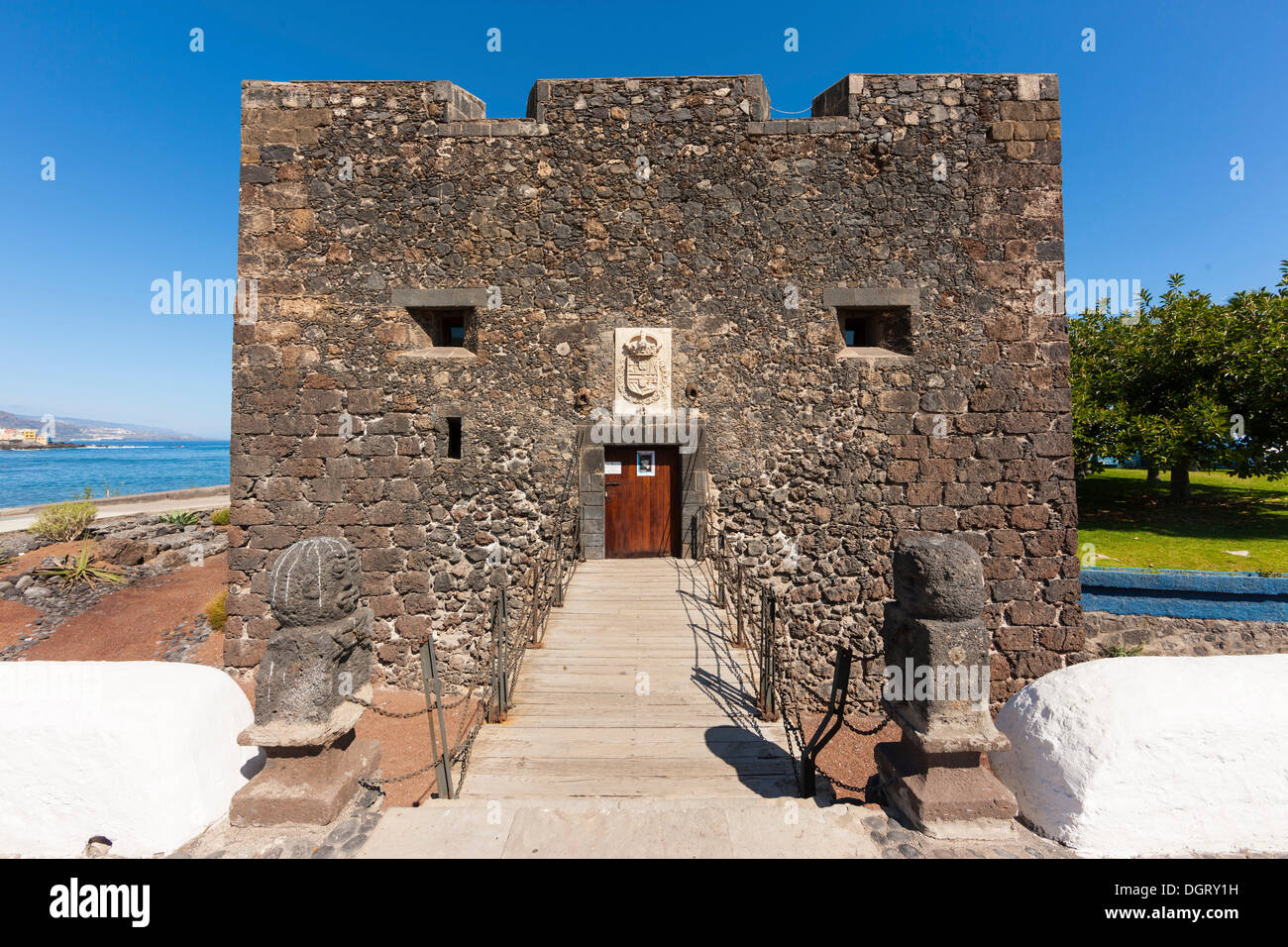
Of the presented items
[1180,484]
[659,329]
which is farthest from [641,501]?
[1180,484]

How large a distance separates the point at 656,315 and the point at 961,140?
455cm

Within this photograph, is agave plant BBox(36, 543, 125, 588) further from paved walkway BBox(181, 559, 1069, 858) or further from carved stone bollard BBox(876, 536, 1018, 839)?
carved stone bollard BBox(876, 536, 1018, 839)

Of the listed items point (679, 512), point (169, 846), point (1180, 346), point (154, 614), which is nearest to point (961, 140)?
point (679, 512)

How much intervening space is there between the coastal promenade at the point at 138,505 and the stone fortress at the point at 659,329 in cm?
1353

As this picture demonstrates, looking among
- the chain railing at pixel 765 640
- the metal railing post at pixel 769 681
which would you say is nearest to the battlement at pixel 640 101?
the chain railing at pixel 765 640

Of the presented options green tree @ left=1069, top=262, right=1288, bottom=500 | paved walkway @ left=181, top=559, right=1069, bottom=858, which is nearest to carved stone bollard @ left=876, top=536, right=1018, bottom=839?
paved walkway @ left=181, top=559, right=1069, bottom=858

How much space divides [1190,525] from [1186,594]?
371 centimetres

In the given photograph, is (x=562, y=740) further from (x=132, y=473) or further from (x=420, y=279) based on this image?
(x=132, y=473)

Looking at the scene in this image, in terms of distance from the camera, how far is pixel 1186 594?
7379 mm

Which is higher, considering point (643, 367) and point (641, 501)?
point (643, 367)

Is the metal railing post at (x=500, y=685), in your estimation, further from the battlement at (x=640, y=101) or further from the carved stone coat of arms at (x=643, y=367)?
the battlement at (x=640, y=101)

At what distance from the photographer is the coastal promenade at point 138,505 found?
50.9ft

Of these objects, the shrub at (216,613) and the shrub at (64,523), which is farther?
the shrub at (64,523)

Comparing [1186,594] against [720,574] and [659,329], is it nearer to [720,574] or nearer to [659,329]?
[720,574]
